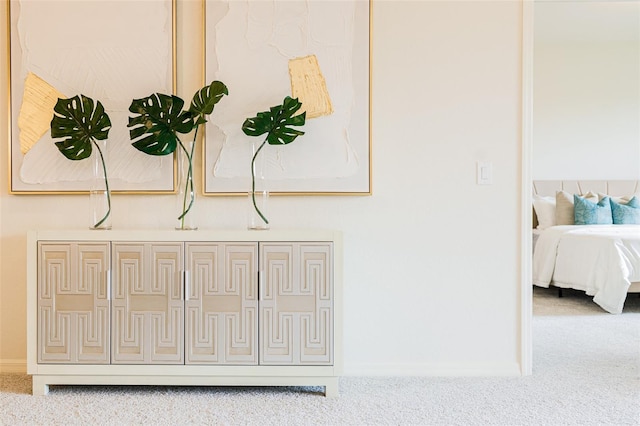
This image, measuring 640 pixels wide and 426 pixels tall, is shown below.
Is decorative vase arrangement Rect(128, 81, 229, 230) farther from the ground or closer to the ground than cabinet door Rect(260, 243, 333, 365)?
farther from the ground

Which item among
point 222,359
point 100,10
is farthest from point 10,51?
point 222,359

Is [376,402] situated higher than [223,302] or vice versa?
[223,302]

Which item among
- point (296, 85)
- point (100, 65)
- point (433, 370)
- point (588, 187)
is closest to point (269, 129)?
point (296, 85)

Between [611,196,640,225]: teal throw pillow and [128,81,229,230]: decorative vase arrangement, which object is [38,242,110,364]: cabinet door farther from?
[611,196,640,225]: teal throw pillow

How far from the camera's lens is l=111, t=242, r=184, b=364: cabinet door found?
2.67m

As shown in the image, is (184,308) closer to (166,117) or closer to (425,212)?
(166,117)

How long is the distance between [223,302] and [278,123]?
835mm

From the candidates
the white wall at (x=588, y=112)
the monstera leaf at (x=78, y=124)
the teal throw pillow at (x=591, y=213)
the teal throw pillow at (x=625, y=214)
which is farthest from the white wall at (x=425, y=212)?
the white wall at (x=588, y=112)

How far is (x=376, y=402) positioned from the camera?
257 centimetres

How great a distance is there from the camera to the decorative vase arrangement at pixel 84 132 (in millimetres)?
2762

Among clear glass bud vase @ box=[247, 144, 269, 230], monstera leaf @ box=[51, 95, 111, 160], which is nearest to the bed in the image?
clear glass bud vase @ box=[247, 144, 269, 230]

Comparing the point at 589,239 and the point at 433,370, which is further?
the point at 589,239

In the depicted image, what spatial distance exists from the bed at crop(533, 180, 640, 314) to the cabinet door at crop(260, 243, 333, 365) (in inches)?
118

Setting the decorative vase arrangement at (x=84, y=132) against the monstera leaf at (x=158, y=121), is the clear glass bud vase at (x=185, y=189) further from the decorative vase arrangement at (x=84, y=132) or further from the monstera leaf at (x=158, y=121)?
the decorative vase arrangement at (x=84, y=132)
